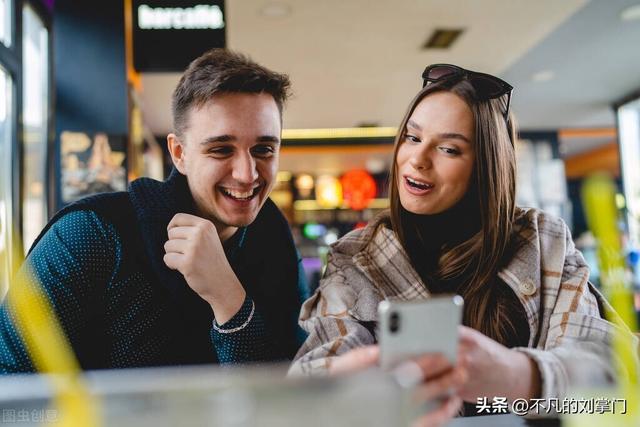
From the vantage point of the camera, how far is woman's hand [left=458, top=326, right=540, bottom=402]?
735mm

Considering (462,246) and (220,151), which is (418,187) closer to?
(462,246)

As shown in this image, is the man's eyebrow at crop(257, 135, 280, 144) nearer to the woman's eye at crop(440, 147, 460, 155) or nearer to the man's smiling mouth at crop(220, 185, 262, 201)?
the man's smiling mouth at crop(220, 185, 262, 201)

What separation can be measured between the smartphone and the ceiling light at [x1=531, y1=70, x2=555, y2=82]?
19.8 ft

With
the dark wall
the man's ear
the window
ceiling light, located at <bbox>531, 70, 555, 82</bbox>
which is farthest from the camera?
ceiling light, located at <bbox>531, 70, 555, 82</bbox>

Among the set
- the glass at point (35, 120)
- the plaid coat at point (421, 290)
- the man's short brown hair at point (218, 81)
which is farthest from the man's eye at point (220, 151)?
the glass at point (35, 120)

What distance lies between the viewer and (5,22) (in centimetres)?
316

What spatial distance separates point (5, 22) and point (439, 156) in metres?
2.92

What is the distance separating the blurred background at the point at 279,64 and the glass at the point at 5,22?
0.03 ft

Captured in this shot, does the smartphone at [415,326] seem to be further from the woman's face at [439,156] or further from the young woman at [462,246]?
the woman's face at [439,156]

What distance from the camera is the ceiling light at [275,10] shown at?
4.20 metres

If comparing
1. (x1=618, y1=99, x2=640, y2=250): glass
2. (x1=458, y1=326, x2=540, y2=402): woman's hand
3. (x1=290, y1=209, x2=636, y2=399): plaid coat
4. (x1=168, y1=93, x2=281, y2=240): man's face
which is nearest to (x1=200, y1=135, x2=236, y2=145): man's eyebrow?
(x1=168, y1=93, x2=281, y2=240): man's face

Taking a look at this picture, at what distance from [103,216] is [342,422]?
1.13m

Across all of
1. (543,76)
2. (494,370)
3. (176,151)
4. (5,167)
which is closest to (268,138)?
(176,151)

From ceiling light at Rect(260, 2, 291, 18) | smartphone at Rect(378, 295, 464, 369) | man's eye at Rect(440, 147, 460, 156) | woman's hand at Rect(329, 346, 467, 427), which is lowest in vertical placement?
woman's hand at Rect(329, 346, 467, 427)
